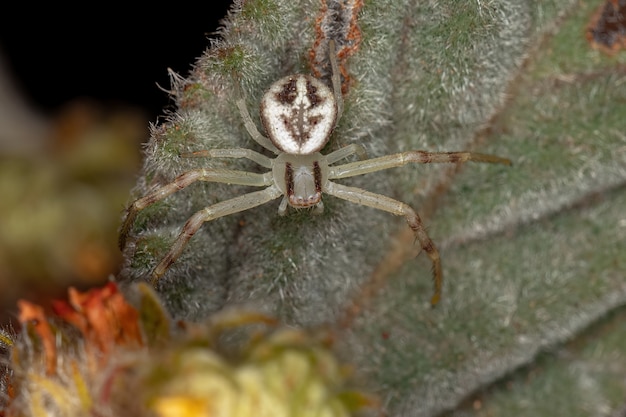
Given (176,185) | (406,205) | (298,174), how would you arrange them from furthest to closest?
(298,174) → (406,205) → (176,185)

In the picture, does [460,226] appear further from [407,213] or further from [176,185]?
[176,185]

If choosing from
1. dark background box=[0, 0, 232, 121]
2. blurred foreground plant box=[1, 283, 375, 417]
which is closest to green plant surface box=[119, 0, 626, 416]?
blurred foreground plant box=[1, 283, 375, 417]

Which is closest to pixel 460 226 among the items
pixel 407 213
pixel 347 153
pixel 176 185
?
pixel 407 213

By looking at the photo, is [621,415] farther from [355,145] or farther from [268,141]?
[268,141]

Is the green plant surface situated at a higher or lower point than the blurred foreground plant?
higher

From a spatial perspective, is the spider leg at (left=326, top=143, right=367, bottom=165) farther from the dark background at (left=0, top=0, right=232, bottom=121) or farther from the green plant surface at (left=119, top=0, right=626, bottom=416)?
the dark background at (left=0, top=0, right=232, bottom=121)

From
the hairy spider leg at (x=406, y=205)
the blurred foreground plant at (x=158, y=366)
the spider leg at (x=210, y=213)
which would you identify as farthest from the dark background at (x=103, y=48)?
the blurred foreground plant at (x=158, y=366)

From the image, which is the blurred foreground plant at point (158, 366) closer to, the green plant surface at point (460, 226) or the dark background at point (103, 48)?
the green plant surface at point (460, 226)
